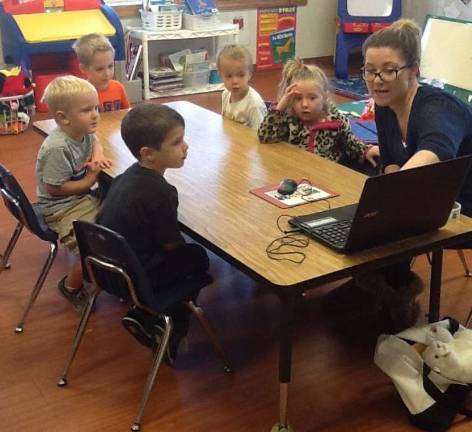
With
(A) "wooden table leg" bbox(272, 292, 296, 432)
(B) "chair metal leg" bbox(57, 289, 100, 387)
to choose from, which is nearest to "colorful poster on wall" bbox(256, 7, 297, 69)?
(B) "chair metal leg" bbox(57, 289, 100, 387)

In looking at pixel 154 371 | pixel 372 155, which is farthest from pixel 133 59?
pixel 154 371

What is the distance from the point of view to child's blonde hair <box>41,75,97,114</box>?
2.65 m

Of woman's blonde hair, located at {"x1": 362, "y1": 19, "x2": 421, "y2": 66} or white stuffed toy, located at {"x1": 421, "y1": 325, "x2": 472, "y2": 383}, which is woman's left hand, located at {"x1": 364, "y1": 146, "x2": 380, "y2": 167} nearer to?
woman's blonde hair, located at {"x1": 362, "y1": 19, "x2": 421, "y2": 66}

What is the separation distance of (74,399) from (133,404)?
0.63 feet

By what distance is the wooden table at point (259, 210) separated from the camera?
183 cm

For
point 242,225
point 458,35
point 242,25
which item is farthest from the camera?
point 242,25

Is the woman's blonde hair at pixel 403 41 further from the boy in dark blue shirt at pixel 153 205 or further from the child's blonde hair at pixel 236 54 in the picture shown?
the child's blonde hair at pixel 236 54

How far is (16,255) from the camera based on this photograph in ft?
10.6

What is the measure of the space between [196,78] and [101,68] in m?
2.95

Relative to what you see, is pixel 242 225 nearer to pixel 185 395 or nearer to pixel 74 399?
pixel 185 395

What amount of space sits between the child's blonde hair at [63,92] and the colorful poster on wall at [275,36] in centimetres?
453

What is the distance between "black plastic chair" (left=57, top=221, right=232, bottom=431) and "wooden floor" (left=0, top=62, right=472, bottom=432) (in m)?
0.17

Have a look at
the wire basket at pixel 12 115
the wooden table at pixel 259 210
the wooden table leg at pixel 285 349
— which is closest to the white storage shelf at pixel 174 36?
the wire basket at pixel 12 115

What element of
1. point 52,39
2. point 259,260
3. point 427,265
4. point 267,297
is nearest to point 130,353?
point 267,297
